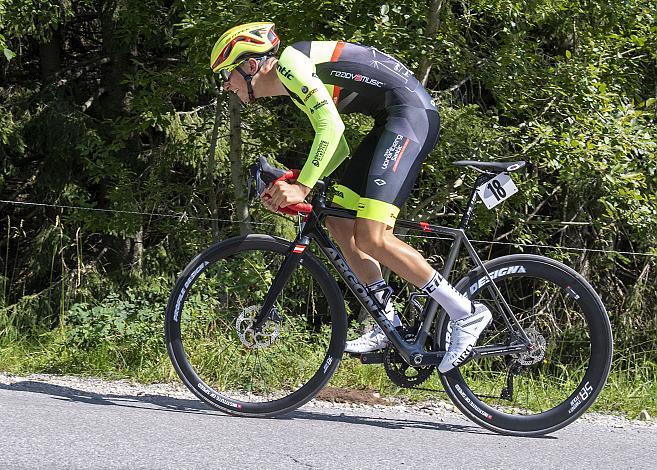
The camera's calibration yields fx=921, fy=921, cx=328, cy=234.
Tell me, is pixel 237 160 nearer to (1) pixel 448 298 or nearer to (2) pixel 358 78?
(2) pixel 358 78

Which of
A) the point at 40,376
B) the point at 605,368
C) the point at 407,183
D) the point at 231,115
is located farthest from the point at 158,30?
the point at 605,368

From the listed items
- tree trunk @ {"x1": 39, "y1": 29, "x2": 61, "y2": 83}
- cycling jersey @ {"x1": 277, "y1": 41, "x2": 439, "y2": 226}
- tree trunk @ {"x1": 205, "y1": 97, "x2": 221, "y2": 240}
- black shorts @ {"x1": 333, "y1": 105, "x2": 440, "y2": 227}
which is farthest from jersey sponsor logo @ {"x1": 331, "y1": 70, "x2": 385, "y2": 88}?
tree trunk @ {"x1": 39, "y1": 29, "x2": 61, "y2": 83}

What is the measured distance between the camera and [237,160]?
28.2ft

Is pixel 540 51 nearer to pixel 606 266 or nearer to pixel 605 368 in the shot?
pixel 606 266

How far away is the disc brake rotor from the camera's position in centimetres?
511

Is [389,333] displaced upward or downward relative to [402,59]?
downward

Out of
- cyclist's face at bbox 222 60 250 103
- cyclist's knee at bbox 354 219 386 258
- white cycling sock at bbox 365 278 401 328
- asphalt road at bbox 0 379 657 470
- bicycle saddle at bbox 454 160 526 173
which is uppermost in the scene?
cyclist's face at bbox 222 60 250 103

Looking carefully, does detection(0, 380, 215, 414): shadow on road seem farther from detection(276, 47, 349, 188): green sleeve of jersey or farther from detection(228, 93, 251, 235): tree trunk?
detection(228, 93, 251, 235): tree trunk

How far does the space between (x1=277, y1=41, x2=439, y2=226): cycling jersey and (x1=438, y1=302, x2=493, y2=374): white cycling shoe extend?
26.6 inches

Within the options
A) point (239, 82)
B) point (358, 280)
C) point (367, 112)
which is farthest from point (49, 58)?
point (358, 280)

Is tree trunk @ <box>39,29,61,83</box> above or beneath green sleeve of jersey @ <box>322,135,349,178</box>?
above

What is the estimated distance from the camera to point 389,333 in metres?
4.96

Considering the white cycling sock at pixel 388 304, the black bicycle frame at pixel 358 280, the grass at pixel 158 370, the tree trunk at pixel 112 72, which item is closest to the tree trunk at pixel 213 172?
the tree trunk at pixel 112 72

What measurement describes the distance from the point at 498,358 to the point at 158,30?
19.6 ft
